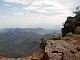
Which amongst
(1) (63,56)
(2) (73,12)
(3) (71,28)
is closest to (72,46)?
(1) (63,56)

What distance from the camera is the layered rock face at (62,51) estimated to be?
21231 mm

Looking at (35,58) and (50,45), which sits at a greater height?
(50,45)

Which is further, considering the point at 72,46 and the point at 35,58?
the point at 35,58

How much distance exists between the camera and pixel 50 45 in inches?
1081

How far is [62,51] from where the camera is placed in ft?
78.5

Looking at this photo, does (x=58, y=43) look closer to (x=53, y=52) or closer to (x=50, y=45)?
(x=50, y=45)

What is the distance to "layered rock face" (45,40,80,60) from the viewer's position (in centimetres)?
2123

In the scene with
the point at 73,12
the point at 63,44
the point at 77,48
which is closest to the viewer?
the point at 77,48

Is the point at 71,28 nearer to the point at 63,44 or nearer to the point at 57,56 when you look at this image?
the point at 63,44

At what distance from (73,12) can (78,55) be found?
38.4m

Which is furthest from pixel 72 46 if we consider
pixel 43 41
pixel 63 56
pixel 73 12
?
pixel 73 12

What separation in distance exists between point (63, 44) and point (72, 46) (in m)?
1.66

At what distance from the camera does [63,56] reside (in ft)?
69.2

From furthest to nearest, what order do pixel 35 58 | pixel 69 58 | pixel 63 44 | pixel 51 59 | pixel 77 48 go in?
pixel 35 58
pixel 63 44
pixel 77 48
pixel 51 59
pixel 69 58
